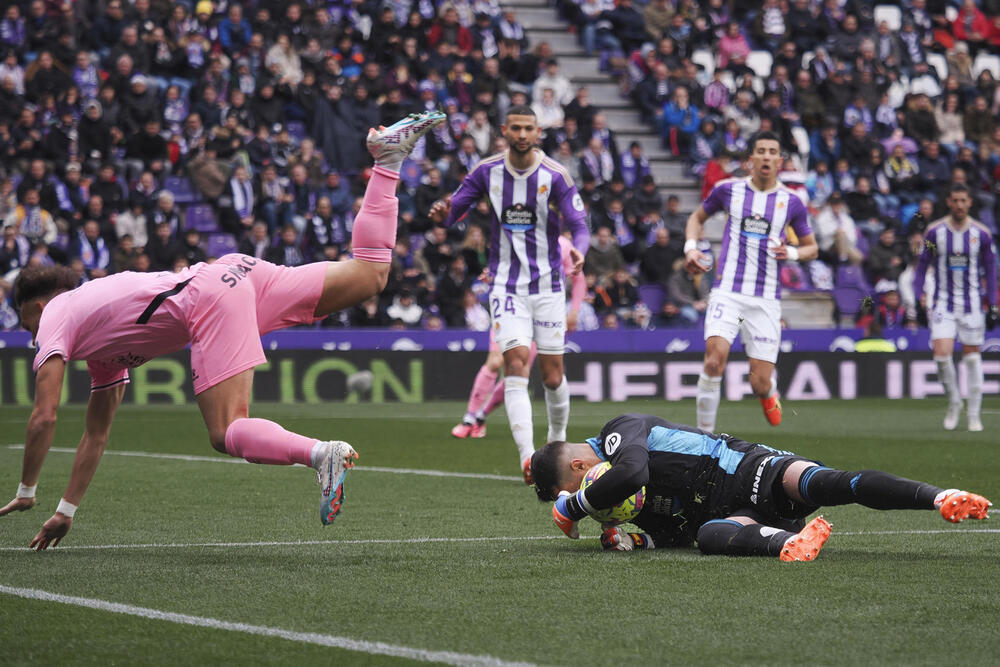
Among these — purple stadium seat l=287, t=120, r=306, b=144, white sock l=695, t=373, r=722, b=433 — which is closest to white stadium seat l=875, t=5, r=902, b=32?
purple stadium seat l=287, t=120, r=306, b=144

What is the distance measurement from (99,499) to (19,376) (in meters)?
10.5

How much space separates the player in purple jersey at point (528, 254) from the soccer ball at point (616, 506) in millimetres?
3814

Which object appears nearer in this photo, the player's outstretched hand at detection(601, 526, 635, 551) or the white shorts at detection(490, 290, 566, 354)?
the player's outstretched hand at detection(601, 526, 635, 551)

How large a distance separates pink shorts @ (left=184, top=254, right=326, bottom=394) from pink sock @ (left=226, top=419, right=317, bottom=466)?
0.91ft

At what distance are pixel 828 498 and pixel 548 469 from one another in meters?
1.20

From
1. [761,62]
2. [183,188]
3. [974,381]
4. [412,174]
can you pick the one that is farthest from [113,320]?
[761,62]

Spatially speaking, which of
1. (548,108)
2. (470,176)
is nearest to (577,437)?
(470,176)

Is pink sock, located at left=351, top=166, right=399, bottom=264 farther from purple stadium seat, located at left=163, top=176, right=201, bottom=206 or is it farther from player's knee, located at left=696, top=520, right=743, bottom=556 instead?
purple stadium seat, located at left=163, top=176, right=201, bottom=206

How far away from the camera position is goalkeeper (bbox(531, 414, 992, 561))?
19.5 ft

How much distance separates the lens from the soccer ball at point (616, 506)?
20.2 feet

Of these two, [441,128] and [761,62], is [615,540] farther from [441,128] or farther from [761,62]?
[761,62]

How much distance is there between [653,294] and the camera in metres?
23.1

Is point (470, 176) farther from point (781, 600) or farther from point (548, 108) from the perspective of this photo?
point (548, 108)

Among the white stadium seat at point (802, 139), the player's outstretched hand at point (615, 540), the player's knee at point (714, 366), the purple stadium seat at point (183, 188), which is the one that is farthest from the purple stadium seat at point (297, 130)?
the player's outstretched hand at point (615, 540)
